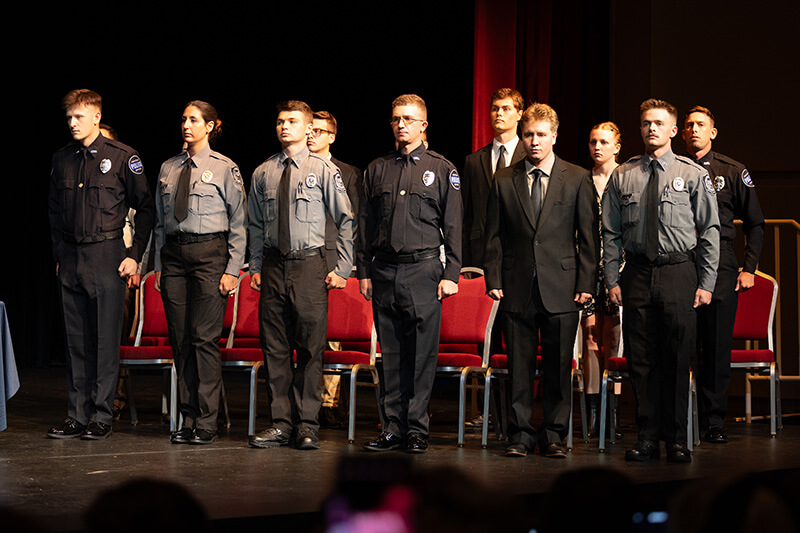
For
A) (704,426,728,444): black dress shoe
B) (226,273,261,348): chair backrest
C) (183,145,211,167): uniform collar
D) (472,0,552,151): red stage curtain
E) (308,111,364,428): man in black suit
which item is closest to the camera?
(183,145,211,167): uniform collar

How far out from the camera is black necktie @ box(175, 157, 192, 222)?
471 centimetres

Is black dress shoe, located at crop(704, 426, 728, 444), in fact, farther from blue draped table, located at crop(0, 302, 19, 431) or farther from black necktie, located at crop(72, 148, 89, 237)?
blue draped table, located at crop(0, 302, 19, 431)

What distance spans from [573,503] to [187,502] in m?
0.58

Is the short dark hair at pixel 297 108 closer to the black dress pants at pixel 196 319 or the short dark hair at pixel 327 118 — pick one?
the black dress pants at pixel 196 319

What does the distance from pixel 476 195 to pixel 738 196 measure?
4.68 ft

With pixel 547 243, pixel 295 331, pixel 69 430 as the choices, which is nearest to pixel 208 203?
pixel 295 331

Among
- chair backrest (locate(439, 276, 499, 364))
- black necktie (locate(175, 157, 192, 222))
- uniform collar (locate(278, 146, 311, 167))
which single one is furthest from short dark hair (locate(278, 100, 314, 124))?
chair backrest (locate(439, 276, 499, 364))

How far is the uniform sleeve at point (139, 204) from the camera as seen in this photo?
493 centimetres

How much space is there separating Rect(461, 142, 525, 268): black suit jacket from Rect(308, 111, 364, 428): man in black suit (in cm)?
62

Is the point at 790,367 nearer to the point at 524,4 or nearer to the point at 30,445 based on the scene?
the point at 524,4

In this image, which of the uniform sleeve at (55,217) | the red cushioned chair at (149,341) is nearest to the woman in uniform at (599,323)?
the red cushioned chair at (149,341)

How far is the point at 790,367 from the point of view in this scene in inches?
309

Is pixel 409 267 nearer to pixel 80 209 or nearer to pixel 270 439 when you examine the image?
pixel 270 439

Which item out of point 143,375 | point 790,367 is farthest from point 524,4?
point 143,375
